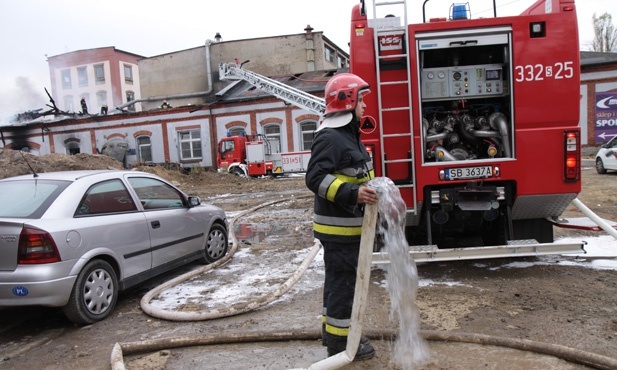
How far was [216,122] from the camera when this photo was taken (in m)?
29.9

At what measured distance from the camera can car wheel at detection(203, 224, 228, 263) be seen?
21.2 feet

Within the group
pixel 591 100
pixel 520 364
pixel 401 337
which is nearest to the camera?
pixel 520 364

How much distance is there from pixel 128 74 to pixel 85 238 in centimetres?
6071

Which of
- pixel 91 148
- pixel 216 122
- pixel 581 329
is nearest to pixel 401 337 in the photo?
pixel 581 329

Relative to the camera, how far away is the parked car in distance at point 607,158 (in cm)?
1486

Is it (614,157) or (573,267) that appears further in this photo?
(614,157)

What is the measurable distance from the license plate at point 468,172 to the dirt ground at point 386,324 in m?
1.19

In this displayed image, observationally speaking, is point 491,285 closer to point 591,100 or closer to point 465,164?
point 465,164

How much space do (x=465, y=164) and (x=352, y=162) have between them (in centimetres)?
234

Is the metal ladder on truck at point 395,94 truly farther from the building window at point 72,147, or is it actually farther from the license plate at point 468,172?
the building window at point 72,147

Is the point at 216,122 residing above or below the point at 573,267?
above

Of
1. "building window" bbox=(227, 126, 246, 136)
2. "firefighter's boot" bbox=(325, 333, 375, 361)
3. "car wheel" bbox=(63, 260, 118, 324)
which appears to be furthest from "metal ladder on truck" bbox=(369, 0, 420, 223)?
"building window" bbox=(227, 126, 246, 136)

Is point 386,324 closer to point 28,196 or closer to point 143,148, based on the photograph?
point 28,196

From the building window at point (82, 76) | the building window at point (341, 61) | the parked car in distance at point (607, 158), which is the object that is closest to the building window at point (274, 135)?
the building window at point (341, 61)
